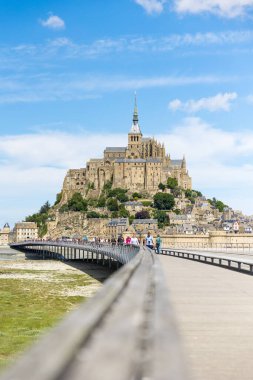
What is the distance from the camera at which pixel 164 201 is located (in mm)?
156875

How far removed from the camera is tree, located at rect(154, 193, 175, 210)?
515 feet

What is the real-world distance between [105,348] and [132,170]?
Result: 16594 cm

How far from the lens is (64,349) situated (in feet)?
3.41

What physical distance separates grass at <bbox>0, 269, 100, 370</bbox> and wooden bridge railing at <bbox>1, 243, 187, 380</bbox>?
33.5 feet

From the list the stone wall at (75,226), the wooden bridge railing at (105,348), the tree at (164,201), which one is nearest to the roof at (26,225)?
the stone wall at (75,226)

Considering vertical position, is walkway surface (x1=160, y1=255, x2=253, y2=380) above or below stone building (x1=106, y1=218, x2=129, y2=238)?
below

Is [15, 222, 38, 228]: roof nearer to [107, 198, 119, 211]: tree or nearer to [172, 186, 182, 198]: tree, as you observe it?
[107, 198, 119, 211]: tree

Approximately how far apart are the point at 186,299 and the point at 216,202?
176148 mm

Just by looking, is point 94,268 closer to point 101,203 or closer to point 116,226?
point 116,226

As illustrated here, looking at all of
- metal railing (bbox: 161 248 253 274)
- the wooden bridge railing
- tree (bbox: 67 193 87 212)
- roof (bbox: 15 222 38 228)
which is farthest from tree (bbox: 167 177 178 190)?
the wooden bridge railing

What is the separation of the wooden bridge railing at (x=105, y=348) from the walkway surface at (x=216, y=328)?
112 cm

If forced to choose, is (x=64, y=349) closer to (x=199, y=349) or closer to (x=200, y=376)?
(x=200, y=376)

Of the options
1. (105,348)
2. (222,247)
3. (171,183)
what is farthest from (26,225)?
(105,348)

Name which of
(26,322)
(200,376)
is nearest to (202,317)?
(200,376)
